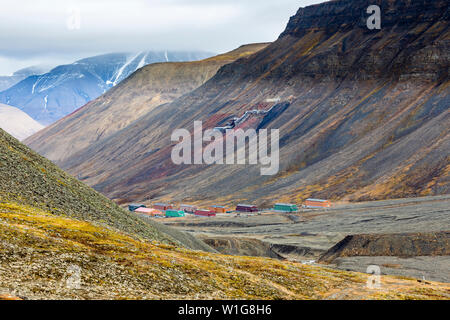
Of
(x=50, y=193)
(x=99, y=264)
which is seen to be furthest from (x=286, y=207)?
(x=99, y=264)

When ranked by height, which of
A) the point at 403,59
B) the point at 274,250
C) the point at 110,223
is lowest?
the point at 274,250

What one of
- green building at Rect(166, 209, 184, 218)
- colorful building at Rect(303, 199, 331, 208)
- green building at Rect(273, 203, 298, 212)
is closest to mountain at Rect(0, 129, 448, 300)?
green building at Rect(273, 203, 298, 212)

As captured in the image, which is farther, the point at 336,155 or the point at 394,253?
the point at 336,155

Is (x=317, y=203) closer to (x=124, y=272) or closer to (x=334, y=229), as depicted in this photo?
(x=334, y=229)

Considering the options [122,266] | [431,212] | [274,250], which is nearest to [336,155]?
[431,212]
